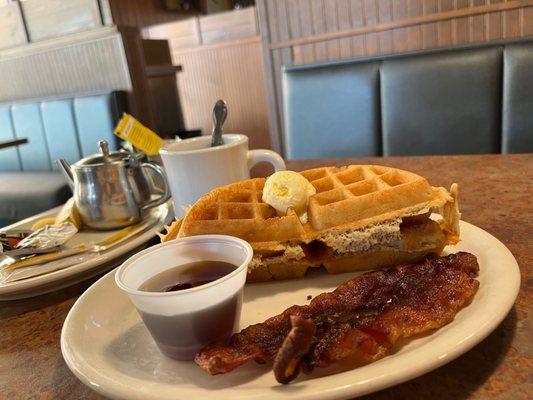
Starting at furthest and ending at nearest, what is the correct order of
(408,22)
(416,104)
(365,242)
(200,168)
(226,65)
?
(226,65)
(408,22)
(416,104)
(200,168)
(365,242)

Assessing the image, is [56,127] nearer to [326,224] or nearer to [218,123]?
[218,123]

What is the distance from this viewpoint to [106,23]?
3.29 metres

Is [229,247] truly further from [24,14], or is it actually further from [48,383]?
[24,14]

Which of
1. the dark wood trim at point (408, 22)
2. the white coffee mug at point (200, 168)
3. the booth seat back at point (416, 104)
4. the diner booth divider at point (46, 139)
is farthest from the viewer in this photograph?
the diner booth divider at point (46, 139)

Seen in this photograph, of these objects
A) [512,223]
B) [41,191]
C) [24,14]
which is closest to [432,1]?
[512,223]

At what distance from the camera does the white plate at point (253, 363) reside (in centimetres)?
43

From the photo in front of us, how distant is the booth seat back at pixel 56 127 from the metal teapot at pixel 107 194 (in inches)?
87.8

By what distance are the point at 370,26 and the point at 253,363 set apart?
2.22 metres

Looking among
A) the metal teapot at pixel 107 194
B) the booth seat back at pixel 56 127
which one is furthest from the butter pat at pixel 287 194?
the booth seat back at pixel 56 127

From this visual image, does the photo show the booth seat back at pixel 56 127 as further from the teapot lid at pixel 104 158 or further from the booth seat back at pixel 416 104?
the teapot lid at pixel 104 158

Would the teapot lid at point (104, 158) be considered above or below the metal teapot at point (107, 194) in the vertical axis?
above

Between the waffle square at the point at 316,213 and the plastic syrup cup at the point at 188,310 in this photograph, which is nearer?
the plastic syrup cup at the point at 188,310

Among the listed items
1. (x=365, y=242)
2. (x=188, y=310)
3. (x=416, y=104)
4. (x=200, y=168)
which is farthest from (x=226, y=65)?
(x=188, y=310)

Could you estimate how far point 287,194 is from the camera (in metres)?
0.77
